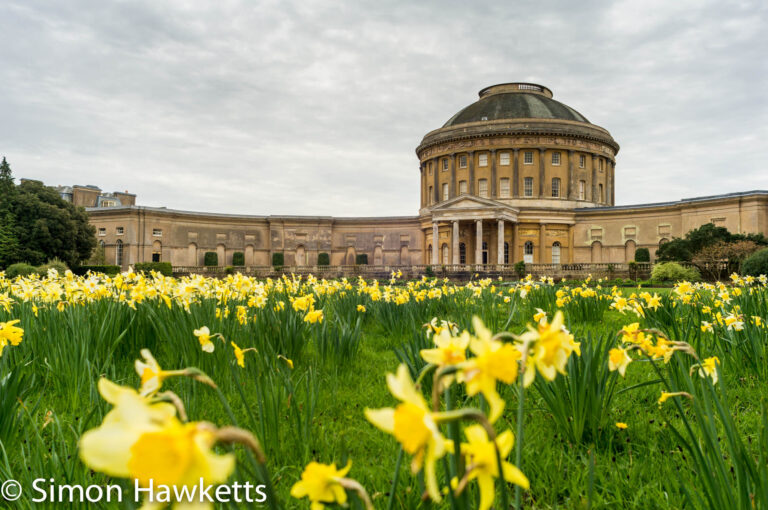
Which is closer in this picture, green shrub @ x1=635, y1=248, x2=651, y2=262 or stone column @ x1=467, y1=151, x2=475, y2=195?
green shrub @ x1=635, y1=248, x2=651, y2=262

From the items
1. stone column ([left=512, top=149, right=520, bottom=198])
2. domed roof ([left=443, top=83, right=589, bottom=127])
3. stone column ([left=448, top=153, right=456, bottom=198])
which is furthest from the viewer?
domed roof ([left=443, top=83, right=589, bottom=127])

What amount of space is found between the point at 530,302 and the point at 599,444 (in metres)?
5.44

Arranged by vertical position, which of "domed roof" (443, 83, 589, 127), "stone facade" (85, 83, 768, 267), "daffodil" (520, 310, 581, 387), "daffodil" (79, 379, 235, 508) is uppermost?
"domed roof" (443, 83, 589, 127)

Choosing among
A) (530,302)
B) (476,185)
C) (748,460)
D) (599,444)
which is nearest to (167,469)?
(748,460)

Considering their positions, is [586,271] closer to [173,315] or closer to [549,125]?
[549,125]

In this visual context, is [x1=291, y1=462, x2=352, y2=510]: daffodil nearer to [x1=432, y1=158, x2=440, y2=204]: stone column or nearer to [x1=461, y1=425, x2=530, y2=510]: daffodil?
[x1=461, y1=425, x2=530, y2=510]: daffodil

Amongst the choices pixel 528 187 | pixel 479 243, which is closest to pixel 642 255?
pixel 528 187

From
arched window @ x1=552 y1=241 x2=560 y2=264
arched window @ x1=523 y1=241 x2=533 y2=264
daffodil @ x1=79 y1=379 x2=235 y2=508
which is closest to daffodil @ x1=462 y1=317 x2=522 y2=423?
daffodil @ x1=79 y1=379 x2=235 y2=508

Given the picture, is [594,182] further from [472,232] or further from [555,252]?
[472,232]

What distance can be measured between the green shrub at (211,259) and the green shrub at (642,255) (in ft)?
133

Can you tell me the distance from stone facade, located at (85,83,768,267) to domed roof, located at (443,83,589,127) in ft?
0.48

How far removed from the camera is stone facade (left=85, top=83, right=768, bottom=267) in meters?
43.8

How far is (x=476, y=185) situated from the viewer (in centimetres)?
4897

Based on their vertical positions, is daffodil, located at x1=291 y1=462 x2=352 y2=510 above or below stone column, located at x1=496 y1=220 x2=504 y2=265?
below
